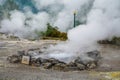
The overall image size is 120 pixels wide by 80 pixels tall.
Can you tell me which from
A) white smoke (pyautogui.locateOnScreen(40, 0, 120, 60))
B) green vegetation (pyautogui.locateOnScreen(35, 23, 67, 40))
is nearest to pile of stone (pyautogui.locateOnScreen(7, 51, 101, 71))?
white smoke (pyautogui.locateOnScreen(40, 0, 120, 60))

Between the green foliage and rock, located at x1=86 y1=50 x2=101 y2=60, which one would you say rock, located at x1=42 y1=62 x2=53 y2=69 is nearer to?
rock, located at x1=86 y1=50 x2=101 y2=60

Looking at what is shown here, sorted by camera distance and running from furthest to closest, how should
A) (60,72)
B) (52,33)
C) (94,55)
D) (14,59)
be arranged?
1. (52,33)
2. (94,55)
3. (14,59)
4. (60,72)

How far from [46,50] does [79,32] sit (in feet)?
8.11

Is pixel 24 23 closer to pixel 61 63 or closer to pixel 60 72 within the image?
pixel 61 63

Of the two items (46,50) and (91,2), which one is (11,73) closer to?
(46,50)

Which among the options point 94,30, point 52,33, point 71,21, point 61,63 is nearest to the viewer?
point 61,63

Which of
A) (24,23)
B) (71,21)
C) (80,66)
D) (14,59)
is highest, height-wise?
(71,21)

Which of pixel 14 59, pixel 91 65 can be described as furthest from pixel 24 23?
pixel 91 65

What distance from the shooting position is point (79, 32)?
2105 centimetres

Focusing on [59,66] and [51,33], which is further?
[51,33]

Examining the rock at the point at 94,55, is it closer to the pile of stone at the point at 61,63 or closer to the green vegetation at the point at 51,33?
the pile of stone at the point at 61,63

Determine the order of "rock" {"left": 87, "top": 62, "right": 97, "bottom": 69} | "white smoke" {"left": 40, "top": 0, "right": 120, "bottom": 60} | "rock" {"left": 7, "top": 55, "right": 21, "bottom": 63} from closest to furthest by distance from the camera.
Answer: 1. "rock" {"left": 87, "top": 62, "right": 97, "bottom": 69}
2. "rock" {"left": 7, "top": 55, "right": 21, "bottom": 63}
3. "white smoke" {"left": 40, "top": 0, "right": 120, "bottom": 60}

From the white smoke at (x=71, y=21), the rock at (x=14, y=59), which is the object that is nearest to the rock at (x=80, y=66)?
the white smoke at (x=71, y=21)

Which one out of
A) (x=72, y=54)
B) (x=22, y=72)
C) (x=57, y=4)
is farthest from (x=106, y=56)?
(x=57, y=4)
